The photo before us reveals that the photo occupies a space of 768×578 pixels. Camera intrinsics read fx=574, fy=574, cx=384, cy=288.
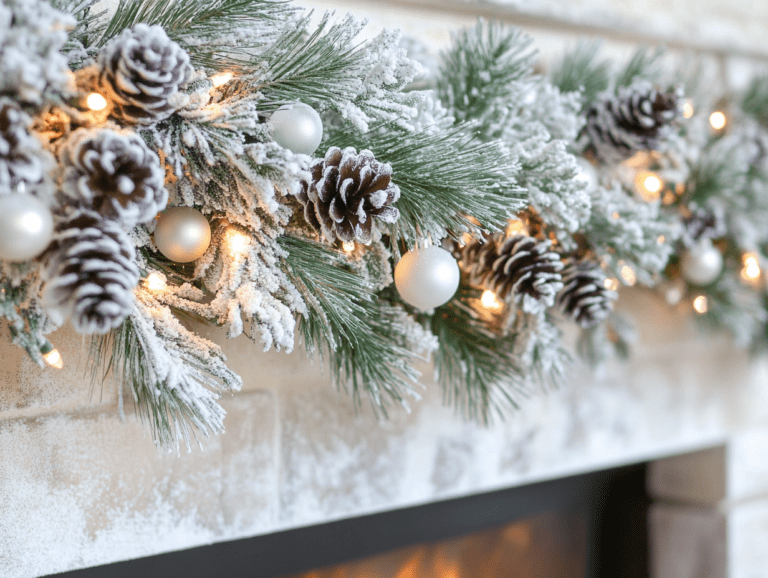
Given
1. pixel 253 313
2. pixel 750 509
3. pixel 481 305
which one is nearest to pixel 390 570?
pixel 481 305

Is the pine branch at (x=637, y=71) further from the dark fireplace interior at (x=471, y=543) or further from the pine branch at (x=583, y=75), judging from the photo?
the dark fireplace interior at (x=471, y=543)

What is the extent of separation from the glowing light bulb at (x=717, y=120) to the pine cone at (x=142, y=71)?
2.66 ft

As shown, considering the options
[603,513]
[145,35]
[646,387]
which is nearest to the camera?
[145,35]

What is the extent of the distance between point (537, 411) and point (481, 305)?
0.28 meters

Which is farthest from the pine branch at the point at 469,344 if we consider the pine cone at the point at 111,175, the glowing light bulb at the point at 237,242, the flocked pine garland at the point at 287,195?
the pine cone at the point at 111,175

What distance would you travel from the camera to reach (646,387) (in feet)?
3.07

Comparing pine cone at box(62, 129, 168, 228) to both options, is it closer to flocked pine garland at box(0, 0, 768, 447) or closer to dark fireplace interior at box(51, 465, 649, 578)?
flocked pine garland at box(0, 0, 768, 447)

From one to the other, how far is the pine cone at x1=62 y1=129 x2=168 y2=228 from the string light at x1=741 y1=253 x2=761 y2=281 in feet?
2.85

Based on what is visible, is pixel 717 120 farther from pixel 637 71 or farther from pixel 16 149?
pixel 16 149

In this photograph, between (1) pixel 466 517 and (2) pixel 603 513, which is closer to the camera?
(1) pixel 466 517

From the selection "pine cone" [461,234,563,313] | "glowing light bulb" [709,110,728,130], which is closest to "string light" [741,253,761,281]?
"glowing light bulb" [709,110,728,130]

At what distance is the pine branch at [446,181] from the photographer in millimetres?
487

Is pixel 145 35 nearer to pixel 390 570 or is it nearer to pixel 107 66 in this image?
pixel 107 66

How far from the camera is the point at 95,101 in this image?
42cm
